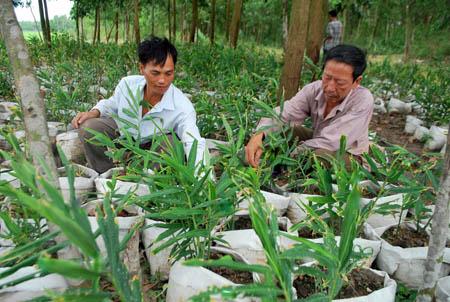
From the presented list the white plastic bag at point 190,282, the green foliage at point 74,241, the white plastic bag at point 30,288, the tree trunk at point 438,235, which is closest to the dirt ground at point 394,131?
the tree trunk at point 438,235

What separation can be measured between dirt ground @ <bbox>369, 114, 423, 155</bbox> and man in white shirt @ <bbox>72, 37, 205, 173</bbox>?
163cm

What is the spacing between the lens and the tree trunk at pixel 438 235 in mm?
1002

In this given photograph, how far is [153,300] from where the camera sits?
1180 mm

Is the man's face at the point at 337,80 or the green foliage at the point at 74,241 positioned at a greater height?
the man's face at the point at 337,80

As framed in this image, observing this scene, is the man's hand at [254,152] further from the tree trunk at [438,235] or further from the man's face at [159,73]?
the tree trunk at [438,235]

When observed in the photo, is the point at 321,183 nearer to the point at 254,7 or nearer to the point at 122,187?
the point at 122,187

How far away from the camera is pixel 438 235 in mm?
1031

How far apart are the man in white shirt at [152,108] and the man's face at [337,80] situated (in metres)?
0.61

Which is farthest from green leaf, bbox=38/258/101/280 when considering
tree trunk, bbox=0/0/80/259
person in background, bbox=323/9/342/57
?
person in background, bbox=323/9/342/57

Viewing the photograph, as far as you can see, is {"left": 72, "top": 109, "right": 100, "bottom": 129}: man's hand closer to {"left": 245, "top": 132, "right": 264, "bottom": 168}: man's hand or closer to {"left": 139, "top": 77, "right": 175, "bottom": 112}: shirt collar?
{"left": 139, "top": 77, "right": 175, "bottom": 112}: shirt collar

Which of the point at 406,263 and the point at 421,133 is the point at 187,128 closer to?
the point at 406,263

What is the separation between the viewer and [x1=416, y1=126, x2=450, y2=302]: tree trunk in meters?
1.00

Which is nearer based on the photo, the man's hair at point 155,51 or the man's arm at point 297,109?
the man's hair at point 155,51

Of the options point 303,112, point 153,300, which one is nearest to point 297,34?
point 303,112
